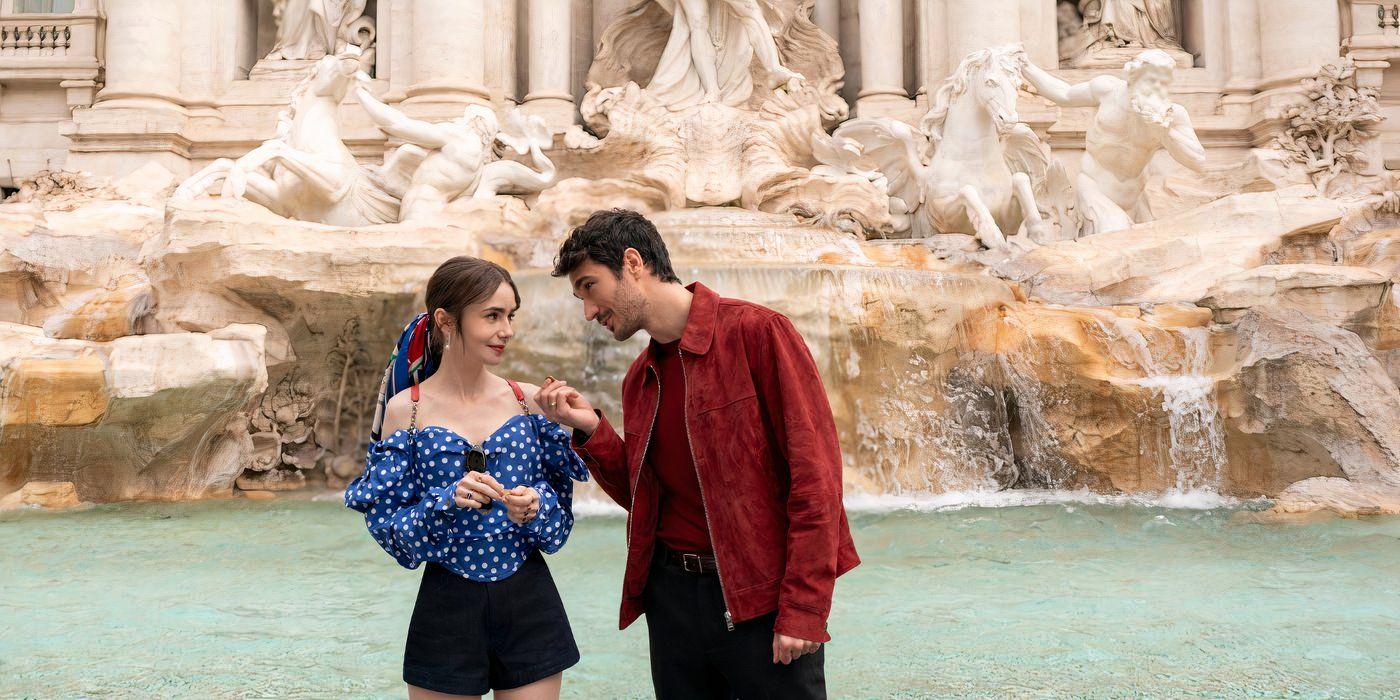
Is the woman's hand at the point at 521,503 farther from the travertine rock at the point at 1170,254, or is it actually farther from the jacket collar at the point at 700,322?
the travertine rock at the point at 1170,254

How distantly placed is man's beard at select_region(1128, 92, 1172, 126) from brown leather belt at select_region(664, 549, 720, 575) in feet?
28.9

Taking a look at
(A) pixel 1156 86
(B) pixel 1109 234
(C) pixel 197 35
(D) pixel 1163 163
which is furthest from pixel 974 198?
(C) pixel 197 35

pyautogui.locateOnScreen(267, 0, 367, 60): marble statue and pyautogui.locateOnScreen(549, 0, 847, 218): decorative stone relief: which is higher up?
pyautogui.locateOnScreen(267, 0, 367, 60): marble statue

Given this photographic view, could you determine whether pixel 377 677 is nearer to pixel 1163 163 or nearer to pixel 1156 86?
pixel 1156 86

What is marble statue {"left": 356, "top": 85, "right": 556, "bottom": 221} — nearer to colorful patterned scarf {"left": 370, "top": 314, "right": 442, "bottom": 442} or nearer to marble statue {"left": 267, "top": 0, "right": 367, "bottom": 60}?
marble statue {"left": 267, "top": 0, "right": 367, "bottom": 60}

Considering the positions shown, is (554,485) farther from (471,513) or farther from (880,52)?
(880,52)

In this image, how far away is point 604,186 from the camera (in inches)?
430

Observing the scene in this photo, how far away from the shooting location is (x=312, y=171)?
32.0ft

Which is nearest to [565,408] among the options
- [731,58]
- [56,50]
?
[731,58]

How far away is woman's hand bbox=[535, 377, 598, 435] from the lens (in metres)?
2.08

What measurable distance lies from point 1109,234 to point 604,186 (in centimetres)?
460

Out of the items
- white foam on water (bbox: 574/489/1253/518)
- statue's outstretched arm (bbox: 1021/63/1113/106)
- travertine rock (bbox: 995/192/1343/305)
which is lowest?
white foam on water (bbox: 574/489/1253/518)

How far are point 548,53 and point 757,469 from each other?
1184 cm

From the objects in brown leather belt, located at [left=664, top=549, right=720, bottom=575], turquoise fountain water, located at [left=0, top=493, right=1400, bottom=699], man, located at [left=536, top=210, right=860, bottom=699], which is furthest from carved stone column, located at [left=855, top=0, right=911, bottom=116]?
brown leather belt, located at [left=664, top=549, right=720, bottom=575]
